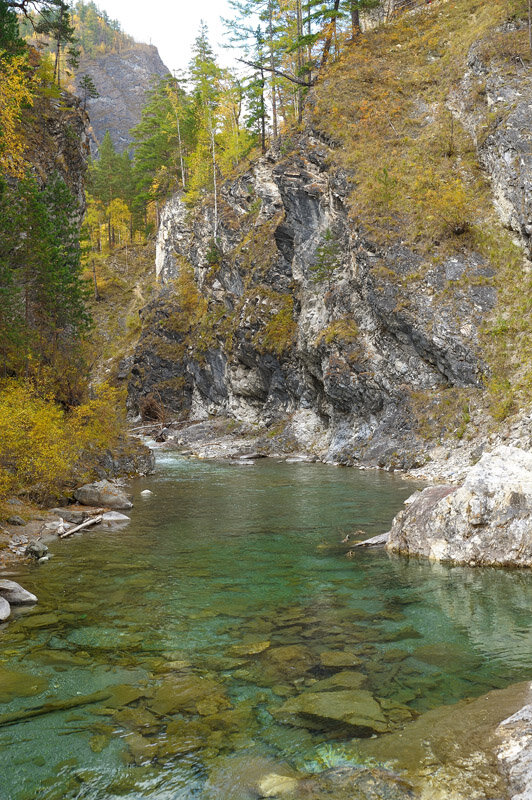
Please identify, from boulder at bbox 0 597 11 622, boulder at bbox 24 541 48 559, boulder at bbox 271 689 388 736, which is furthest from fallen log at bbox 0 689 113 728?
boulder at bbox 24 541 48 559

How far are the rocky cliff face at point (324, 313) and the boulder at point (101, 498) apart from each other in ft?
42.3

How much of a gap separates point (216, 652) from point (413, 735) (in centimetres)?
289

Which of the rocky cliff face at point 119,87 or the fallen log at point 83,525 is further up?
the rocky cliff face at point 119,87

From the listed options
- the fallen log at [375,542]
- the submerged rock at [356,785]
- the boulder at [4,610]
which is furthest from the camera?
the fallen log at [375,542]

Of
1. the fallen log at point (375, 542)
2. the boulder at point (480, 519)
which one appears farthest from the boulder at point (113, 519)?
the boulder at point (480, 519)

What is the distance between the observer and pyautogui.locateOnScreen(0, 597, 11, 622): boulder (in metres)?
7.87

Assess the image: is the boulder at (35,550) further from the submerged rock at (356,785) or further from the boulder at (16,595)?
the submerged rock at (356,785)

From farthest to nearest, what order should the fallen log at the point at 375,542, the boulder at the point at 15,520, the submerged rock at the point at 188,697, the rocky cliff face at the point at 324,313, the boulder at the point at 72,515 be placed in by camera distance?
1. the rocky cliff face at the point at 324,313
2. the boulder at the point at 72,515
3. the boulder at the point at 15,520
4. the fallen log at the point at 375,542
5. the submerged rock at the point at 188,697

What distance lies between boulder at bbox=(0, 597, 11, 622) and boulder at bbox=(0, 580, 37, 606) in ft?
1.12

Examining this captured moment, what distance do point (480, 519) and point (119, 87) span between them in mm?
164547

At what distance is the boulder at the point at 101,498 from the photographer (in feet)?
58.0

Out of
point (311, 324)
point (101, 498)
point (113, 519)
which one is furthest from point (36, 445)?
point (311, 324)

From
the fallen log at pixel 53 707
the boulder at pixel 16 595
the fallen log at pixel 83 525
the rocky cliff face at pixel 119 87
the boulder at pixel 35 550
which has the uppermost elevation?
the rocky cliff face at pixel 119 87

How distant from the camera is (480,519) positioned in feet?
Answer: 33.9
